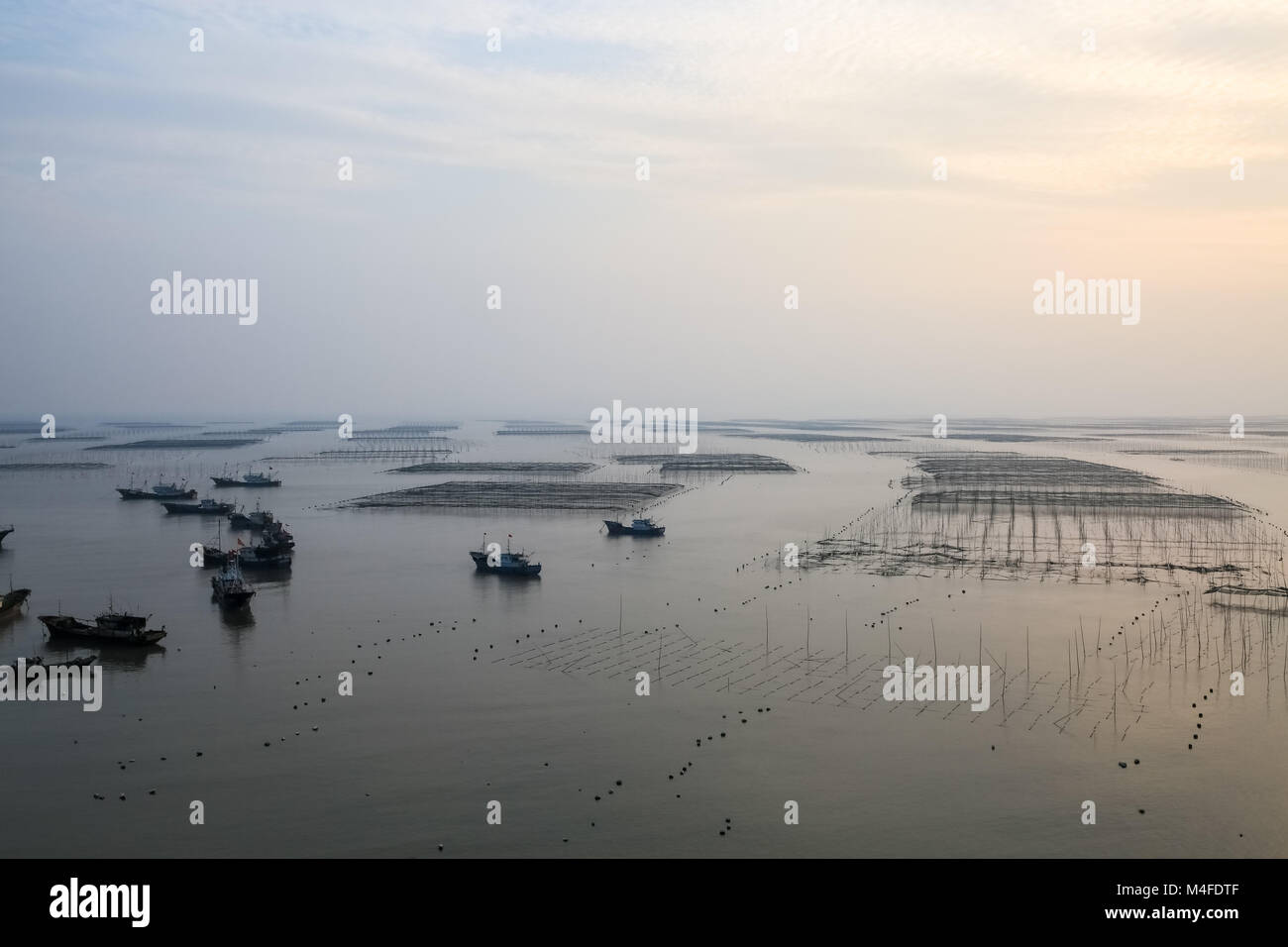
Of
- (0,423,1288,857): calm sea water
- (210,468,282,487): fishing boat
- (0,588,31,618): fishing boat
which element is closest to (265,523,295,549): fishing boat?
(0,423,1288,857): calm sea water

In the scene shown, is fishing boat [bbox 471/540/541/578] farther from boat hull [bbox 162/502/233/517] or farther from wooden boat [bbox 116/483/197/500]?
wooden boat [bbox 116/483/197/500]

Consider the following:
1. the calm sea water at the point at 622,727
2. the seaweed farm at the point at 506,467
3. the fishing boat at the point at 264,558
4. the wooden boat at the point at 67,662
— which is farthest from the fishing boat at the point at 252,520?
the seaweed farm at the point at 506,467

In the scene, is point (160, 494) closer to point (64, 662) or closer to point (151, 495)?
point (151, 495)

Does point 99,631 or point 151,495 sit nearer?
point 99,631

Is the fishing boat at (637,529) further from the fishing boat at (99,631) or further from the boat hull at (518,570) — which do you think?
the fishing boat at (99,631)

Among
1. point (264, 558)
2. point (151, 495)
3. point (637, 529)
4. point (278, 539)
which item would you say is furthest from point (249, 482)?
point (637, 529)
